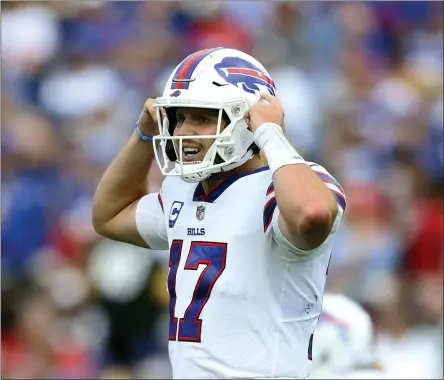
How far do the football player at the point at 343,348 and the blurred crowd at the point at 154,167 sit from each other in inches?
64.0

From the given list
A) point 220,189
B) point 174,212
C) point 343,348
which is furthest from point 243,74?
point 343,348

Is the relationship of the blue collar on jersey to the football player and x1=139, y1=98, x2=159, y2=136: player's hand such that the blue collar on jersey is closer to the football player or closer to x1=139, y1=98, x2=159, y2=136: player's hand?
x1=139, y1=98, x2=159, y2=136: player's hand

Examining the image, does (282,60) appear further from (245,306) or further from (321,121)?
(245,306)

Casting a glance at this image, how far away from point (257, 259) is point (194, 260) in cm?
23

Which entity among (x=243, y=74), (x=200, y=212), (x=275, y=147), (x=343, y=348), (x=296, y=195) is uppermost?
(x=243, y=74)

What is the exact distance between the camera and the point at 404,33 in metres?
9.99

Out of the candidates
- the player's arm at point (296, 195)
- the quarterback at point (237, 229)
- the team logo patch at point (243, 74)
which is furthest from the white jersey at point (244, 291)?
the team logo patch at point (243, 74)

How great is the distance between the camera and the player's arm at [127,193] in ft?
13.6

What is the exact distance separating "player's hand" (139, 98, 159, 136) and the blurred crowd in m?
2.97

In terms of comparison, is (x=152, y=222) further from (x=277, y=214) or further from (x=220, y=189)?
(x=277, y=214)

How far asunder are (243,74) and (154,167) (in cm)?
461

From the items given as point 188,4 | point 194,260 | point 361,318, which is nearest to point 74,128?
point 188,4

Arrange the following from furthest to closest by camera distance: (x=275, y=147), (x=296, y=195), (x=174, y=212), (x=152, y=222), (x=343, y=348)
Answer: (x=343, y=348) → (x=152, y=222) → (x=174, y=212) → (x=275, y=147) → (x=296, y=195)

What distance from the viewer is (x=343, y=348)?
4816 mm
